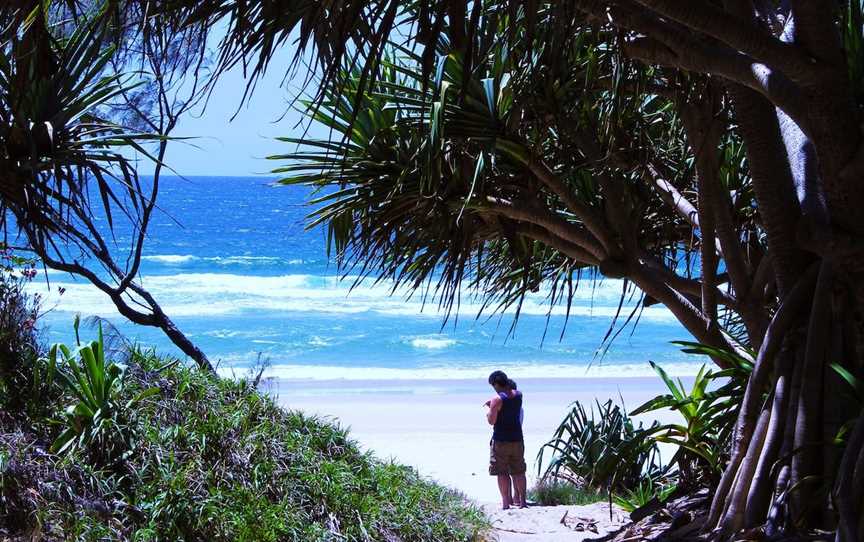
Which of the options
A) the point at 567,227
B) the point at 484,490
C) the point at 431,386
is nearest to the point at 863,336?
the point at 567,227

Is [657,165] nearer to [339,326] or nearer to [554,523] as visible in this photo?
[554,523]

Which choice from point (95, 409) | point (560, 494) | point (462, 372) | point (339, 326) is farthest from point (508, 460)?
point (339, 326)

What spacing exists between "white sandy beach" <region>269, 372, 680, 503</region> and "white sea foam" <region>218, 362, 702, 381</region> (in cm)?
61

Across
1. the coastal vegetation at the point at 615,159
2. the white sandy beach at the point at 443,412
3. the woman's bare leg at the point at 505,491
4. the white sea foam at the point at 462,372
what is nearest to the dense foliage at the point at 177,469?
the coastal vegetation at the point at 615,159

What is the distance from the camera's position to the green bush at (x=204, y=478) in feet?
13.3

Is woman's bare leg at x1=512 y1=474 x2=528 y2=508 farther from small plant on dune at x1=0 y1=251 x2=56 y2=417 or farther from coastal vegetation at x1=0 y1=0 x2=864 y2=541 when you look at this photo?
small plant on dune at x1=0 y1=251 x2=56 y2=417

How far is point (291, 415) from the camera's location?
5.58m

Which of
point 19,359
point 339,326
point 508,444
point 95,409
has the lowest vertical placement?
point 339,326

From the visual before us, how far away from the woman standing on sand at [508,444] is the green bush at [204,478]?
1503 millimetres

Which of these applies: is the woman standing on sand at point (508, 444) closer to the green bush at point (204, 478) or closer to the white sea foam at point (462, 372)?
the green bush at point (204, 478)

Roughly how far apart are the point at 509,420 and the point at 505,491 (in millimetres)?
554

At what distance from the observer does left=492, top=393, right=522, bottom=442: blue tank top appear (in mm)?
7277

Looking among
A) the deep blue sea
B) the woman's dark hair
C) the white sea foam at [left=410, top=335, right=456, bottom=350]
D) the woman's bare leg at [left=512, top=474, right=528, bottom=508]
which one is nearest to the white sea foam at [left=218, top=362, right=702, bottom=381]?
the deep blue sea

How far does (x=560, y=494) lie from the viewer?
24.4 feet
